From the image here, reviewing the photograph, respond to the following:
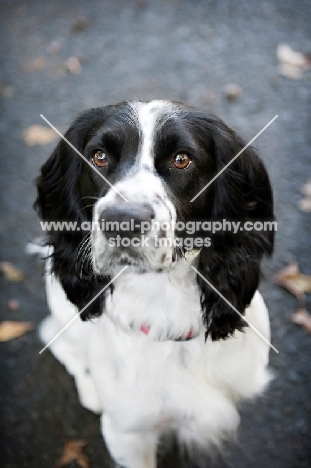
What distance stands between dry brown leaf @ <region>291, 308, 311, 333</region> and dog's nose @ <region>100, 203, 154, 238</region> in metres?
1.61

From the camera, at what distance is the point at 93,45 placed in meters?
4.24

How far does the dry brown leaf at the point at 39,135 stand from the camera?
368 centimetres

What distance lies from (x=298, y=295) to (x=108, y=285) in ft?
4.51

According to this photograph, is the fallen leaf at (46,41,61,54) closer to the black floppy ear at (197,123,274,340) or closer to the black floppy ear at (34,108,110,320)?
the black floppy ear at (34,108,110,320)

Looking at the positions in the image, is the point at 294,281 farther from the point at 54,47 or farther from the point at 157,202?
the point at 54,47

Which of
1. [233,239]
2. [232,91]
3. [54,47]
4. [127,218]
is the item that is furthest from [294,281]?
[54,47]

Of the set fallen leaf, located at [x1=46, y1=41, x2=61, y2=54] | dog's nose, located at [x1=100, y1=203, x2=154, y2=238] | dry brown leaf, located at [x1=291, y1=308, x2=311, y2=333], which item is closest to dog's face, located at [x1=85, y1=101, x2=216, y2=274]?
dog's nose, located at [x1=100, y1=203, x2=154, y2=238]

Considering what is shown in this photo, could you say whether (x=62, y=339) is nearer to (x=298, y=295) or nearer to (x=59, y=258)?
(x=59, y=258)

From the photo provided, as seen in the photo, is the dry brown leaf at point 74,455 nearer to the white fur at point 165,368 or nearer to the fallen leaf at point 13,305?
the white fur at point 165,368

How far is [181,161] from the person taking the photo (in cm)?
162

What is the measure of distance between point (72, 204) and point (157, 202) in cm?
55

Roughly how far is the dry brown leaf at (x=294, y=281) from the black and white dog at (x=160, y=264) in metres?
0.74

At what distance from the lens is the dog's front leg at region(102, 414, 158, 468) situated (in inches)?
84.7

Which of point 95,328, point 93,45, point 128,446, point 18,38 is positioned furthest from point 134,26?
point 128,446
